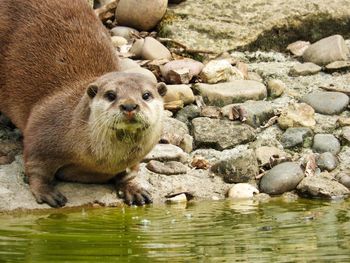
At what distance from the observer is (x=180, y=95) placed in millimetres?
6746

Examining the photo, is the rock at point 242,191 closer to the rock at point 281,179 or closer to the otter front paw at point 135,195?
the rock at point 281,179

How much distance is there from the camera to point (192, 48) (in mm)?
7617

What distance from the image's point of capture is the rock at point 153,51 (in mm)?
7328

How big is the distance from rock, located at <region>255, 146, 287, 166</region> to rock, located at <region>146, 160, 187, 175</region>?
0.50m

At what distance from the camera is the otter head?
5239 millimetres

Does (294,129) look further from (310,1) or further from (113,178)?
(310,1)

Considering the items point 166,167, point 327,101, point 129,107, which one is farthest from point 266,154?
point 129,107

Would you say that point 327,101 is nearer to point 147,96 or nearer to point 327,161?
point 327,161

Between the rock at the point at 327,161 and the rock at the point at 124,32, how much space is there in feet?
7.11

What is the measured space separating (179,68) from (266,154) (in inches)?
43.5

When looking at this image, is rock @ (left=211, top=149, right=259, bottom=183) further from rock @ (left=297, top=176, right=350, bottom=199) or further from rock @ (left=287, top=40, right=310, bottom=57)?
rock @ (left=287, top=40, right=310, bottom=57)

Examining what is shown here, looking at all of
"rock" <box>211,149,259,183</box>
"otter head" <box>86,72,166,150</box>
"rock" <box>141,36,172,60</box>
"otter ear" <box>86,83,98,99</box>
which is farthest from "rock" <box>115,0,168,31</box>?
"otter ear" <box>86,83,98,99</box>

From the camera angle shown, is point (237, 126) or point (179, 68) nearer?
point (237, 126)

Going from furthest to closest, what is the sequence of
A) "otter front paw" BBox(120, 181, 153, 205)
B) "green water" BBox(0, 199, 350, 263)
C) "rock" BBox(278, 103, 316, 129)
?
"rock" BBox(278, 103, 316, 129), "otter front paw" BBox(120, 181, 153, 205), "green water" BBox(0, 199, 350, 263)
